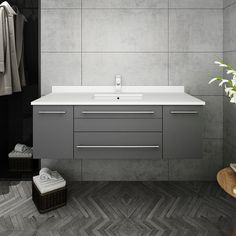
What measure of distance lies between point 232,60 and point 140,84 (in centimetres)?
96

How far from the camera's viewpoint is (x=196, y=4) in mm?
2859

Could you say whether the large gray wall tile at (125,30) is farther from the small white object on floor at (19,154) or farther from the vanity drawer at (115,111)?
the small white object on floor at (19,154)

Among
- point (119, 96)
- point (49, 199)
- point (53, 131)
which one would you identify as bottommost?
point (49, 199)

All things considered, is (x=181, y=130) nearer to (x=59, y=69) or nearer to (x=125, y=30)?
(x=125, y=30)

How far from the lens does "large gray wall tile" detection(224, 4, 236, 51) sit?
262cm

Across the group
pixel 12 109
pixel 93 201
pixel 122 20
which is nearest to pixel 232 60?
pixel 122 20

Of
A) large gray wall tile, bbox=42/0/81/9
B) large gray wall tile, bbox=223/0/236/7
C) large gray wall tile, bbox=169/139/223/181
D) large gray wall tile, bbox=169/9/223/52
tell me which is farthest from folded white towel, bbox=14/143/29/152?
large gray wall tile, bbox=223/0/236/7

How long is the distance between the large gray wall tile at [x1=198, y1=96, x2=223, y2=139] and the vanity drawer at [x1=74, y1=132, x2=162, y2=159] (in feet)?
3.06

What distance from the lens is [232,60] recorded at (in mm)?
2660

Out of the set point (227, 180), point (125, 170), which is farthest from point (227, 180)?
point (125, 170)

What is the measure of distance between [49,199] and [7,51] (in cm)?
150

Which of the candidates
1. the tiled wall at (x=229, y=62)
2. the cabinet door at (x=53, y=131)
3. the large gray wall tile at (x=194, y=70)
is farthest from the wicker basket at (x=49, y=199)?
the tiled wall at (x=229, y=62)

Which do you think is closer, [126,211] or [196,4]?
[126,211]

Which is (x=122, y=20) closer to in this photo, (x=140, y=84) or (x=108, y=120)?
(x=140, y=84)
